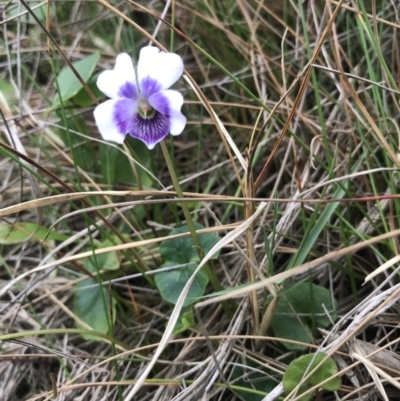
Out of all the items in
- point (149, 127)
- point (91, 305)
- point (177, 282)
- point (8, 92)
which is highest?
point (149, 127)

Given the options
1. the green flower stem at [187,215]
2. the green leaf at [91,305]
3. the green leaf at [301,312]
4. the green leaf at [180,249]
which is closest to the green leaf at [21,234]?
the green leaf at [91,305]

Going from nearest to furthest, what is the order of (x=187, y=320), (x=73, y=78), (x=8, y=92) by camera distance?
(x=187, y=320) → (x=73, y=78) → (x=8, y=92)

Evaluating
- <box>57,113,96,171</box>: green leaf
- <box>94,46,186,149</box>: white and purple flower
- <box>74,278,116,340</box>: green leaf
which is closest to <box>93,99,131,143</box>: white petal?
<box>94,46,186,149</box>: white and purple flower

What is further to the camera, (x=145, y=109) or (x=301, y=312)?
(x=301, y=312)

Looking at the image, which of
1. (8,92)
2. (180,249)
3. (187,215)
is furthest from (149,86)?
(8,92)

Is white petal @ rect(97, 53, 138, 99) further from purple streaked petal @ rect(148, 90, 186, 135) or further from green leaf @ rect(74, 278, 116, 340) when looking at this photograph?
green leaf @ rect(74, 278, 116, 340)

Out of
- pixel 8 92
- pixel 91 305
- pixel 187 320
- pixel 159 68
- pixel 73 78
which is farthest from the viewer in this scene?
pixel 8 92

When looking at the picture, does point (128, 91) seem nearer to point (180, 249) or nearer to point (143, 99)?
point (143, 99)
